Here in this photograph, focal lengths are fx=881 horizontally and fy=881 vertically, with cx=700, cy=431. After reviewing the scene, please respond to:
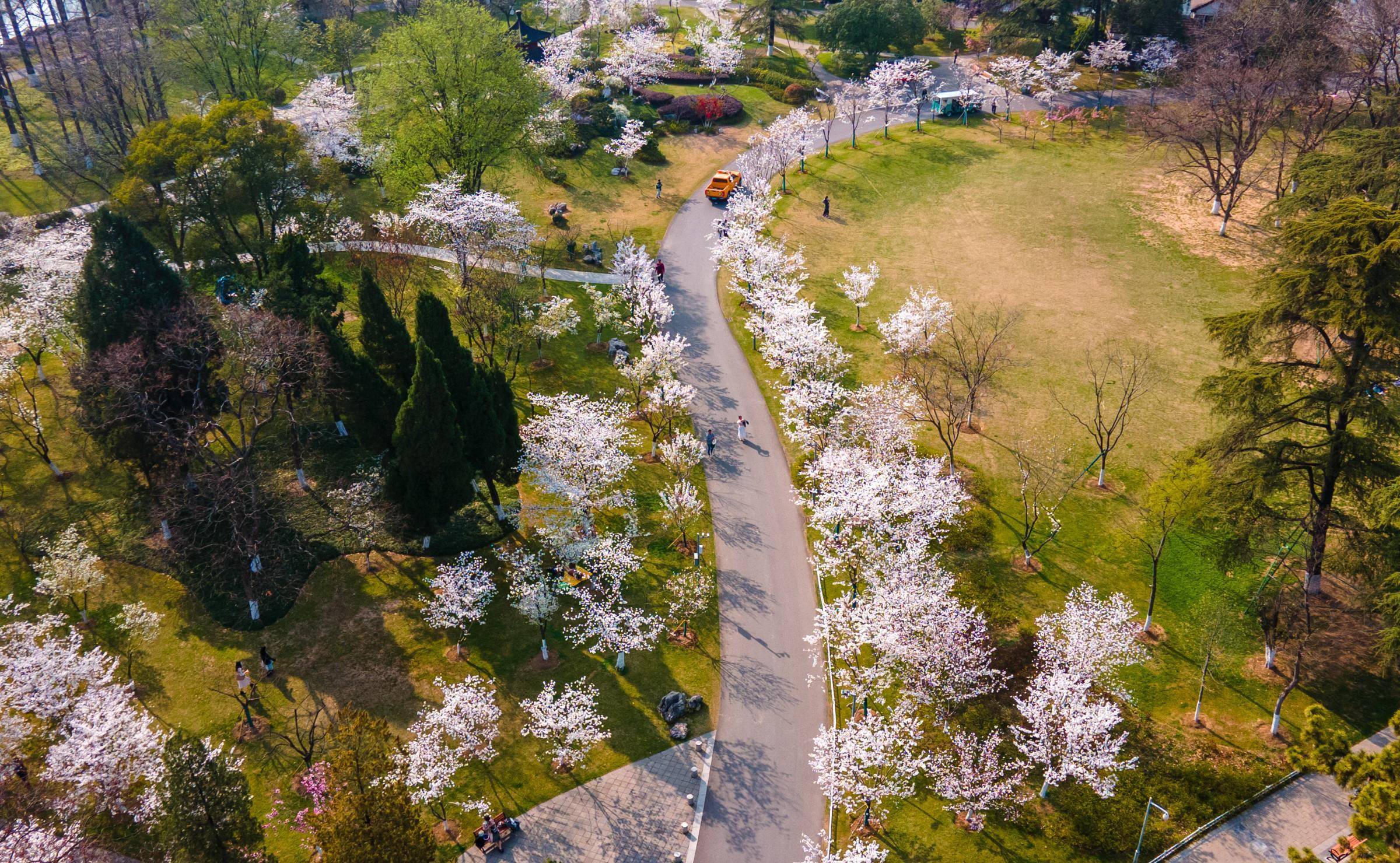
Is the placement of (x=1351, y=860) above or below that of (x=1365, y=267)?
below

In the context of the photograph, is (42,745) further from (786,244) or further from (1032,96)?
(1032,96)

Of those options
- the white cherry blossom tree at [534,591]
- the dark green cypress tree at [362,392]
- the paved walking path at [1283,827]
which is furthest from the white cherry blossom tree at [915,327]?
the dark green cypress tree at [362,392]

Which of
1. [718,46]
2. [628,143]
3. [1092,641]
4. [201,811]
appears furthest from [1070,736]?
[718,46]

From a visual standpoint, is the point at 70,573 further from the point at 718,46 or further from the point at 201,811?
the point at 718,46

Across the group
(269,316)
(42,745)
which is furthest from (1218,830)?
(269,316)

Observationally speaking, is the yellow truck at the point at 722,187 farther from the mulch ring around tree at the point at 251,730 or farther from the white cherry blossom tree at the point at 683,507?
the mulch ring around tree at the point at 251,730

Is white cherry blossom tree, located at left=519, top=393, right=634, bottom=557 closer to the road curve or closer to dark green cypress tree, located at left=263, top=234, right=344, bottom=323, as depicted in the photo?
the road curve
